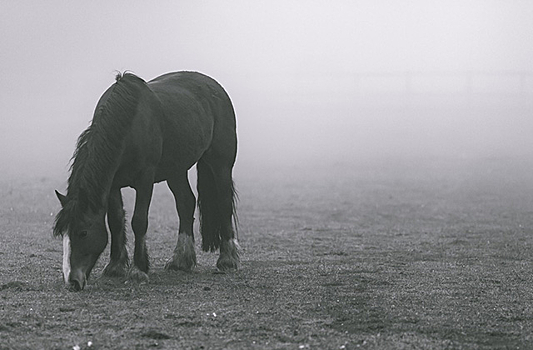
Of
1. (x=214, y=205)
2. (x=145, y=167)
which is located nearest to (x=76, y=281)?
(x=145, y=167)

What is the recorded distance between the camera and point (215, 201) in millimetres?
8828

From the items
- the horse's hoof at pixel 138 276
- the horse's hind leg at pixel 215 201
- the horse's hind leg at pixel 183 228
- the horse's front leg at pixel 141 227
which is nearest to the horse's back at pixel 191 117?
the horse's hind leg at pixel 215 201

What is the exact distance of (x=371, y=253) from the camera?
32.4ft

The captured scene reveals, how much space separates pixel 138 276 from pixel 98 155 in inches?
46.8

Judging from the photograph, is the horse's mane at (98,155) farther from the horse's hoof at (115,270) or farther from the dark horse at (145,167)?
the horse's hoof at (115,270)

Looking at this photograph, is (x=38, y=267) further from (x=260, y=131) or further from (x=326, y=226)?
(x=260, y=131)

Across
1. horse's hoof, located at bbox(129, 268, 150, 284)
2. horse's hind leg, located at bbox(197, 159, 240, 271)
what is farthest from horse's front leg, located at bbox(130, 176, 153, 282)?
horse's hind leg, located at bbox(197, 159, 240, 271)

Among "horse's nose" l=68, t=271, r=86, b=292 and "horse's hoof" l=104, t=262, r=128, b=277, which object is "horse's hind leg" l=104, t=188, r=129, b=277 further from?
"horse's nose" l=68, t=271, r=86, b=292

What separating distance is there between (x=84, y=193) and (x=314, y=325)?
223 centimetres

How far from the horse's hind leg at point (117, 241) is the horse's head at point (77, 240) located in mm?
794

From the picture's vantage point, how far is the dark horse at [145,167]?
260 inches

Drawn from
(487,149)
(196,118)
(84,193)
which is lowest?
(487,149)

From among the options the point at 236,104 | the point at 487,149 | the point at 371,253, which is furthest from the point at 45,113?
the point at 371,253

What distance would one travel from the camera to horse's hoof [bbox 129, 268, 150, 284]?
284 inches
